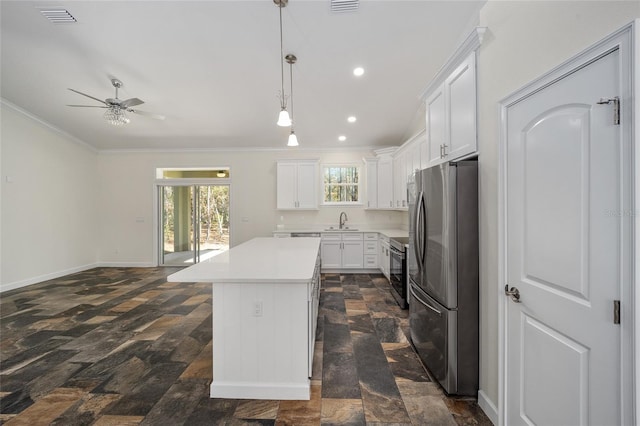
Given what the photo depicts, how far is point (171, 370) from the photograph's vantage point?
2207 millimetres

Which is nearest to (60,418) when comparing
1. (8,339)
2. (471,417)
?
(8,339)

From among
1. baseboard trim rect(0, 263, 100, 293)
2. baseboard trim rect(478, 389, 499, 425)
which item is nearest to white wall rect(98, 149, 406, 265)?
baseboard trim rect(0, 263, 100, 293)

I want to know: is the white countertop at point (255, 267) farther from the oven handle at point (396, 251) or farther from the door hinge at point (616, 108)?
the door hinge at point (616, 108)

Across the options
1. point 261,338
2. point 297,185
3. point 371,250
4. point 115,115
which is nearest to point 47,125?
point 115,115

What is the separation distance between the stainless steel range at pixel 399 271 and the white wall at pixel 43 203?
6.36 metres

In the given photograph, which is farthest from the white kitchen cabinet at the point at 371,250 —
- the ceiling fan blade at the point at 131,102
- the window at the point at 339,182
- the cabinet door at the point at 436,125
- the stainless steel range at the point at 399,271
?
the ceiling fan blade at the point at 131,102

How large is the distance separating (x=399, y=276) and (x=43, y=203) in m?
6.61

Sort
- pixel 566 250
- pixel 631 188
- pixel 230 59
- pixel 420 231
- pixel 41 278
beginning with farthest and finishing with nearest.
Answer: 1. pixel 41 278
2. pixel 230 59
3. pixel 420 231
4. pixel 566 250
5. pixel 631 188

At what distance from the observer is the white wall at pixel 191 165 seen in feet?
19.5

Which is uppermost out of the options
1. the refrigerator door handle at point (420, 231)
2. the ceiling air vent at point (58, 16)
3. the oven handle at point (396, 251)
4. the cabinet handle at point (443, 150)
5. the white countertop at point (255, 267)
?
the ceiling air vent at point (58, 16)

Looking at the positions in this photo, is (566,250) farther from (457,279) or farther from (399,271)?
(399,271)

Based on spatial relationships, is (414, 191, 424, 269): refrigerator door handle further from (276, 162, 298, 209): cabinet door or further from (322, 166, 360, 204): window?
(276, 162, 298, 209): cabinet door

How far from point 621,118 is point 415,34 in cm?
253

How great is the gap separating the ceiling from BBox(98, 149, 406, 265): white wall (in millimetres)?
970
